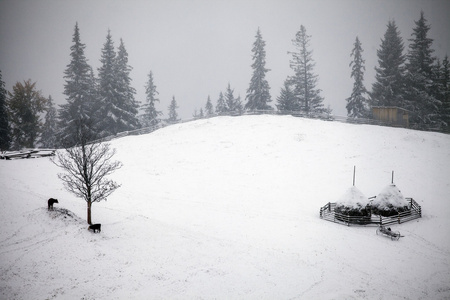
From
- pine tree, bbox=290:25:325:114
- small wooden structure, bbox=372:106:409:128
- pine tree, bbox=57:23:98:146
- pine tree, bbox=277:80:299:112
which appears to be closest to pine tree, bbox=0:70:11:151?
pine tree, bbox=57:23:98:146

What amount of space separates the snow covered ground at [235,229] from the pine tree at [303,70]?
56.3ft

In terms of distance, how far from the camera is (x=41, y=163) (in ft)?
106

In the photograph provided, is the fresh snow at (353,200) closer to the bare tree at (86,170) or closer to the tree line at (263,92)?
the bare tree at (86,170)

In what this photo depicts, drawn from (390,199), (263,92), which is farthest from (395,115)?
(390,199)

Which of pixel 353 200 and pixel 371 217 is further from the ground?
pixel 353 200

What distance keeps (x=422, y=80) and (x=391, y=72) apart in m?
4.88

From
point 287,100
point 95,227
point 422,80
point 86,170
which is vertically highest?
point 422,80

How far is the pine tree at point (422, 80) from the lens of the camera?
134ft

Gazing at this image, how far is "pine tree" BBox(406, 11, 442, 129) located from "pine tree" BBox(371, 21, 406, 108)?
1.64 meters

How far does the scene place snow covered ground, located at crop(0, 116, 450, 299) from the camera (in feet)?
37.5

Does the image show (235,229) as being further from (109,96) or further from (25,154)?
(109,96)

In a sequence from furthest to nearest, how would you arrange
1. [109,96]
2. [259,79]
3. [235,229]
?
1. [259,79]
2. [109,96]
3. [235,229]

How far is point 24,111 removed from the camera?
43.4 meters

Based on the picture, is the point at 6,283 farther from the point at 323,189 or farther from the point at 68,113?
the point at 68,113
